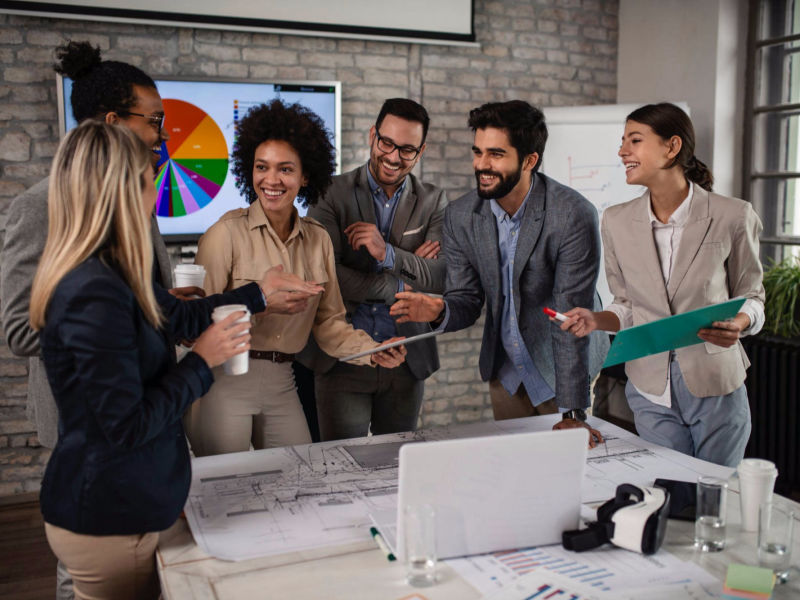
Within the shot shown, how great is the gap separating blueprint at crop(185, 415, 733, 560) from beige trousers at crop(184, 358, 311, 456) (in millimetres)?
150

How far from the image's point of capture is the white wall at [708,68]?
4309mm

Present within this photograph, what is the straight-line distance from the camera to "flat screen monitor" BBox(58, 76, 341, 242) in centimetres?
389

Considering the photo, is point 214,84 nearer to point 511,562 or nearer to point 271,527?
point 271,527

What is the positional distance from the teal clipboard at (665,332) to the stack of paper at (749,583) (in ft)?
2.11

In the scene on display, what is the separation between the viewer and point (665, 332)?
1.86m

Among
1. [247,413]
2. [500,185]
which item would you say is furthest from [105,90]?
[500,185]

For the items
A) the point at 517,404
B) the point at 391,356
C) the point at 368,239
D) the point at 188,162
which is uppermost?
the point at 188,162

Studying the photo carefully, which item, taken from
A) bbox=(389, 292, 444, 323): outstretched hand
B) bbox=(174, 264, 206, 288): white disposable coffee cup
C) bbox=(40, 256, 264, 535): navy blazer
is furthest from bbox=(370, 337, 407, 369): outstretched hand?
bbox=(40, 256, 264, 535): navy blazer

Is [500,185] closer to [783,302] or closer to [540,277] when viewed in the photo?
[540,277]

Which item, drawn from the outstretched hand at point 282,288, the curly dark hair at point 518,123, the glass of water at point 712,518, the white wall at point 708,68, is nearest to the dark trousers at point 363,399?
the outstretched hand at point 282,288

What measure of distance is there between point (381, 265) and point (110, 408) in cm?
145

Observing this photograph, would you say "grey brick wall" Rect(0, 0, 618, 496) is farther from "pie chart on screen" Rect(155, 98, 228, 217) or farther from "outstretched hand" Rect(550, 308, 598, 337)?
"outstretched hand" Rect(550, 308, 598, 337)

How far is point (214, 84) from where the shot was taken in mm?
3936

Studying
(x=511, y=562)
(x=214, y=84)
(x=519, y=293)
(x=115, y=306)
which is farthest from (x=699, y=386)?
(x=214, y=84)
